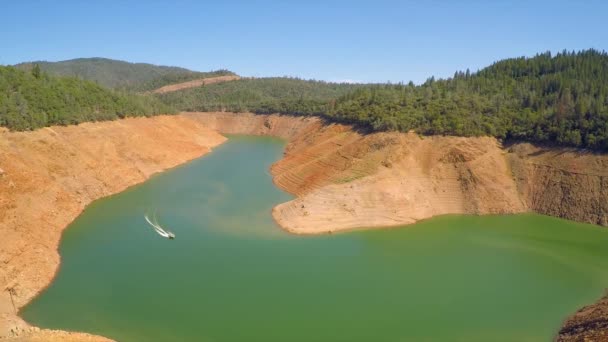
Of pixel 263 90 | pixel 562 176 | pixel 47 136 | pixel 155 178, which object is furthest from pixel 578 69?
pixel 263 90

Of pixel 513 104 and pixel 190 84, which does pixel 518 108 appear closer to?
pixel 513 104

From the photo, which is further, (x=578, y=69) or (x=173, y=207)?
(x=578, y=69)

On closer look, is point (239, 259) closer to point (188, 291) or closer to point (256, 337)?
point (188, 291)

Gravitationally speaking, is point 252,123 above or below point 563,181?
above

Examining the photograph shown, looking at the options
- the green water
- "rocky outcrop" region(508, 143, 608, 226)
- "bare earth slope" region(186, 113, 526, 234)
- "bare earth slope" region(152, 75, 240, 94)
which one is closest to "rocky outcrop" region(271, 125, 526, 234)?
"bare earth slope" region(186, 113, 526, 234)

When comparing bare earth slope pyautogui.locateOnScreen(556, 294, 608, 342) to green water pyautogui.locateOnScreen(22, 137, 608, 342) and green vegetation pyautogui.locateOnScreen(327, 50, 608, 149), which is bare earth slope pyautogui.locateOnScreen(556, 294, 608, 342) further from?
green vegetation pyautogui.locateOnScreen(327, 50, 608, 149)

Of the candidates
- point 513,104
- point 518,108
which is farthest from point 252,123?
point 518,108
